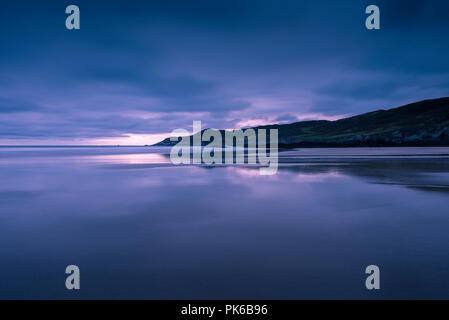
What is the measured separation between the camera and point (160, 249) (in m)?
5.07

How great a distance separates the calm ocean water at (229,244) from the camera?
12.3ft

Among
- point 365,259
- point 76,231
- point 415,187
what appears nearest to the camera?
point 365,259

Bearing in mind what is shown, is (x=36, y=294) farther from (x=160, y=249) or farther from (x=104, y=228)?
(x=104, y=228)

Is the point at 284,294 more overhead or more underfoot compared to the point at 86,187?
more underfoot

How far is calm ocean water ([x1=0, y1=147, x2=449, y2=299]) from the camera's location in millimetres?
3758

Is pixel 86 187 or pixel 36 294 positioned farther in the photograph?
pixel 86 187

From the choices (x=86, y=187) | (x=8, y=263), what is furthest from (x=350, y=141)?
(x=8, y=263)

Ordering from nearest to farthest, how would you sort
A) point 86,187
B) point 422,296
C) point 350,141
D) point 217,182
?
1. point 422,296
2. point 86,187
3. point 217,182
4. point 350,141

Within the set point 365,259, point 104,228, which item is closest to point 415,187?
point 365,259

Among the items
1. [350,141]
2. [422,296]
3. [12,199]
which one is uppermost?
[350,141]

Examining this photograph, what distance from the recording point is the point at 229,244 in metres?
5.25

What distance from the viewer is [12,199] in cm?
964

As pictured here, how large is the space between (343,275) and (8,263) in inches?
224

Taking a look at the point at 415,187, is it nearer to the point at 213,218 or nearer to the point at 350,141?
the point at 213,218
